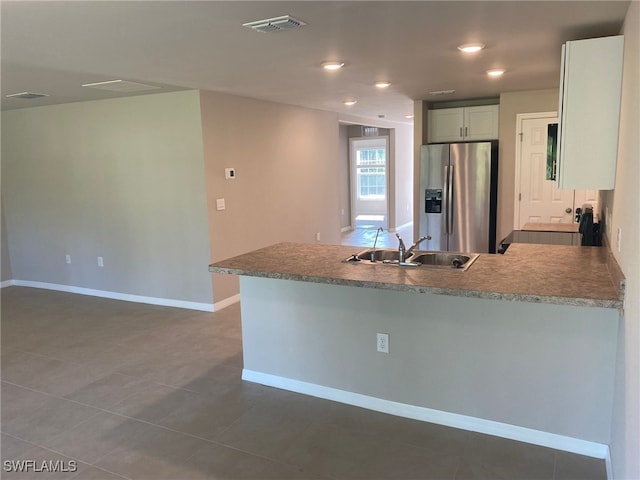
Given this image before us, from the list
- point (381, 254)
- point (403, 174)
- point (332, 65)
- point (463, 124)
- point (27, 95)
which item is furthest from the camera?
point (403, 174)

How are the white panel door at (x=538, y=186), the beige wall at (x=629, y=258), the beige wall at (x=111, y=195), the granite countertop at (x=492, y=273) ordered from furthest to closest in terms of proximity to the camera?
1. the white panel door at (x=538, y=186)
2. the beige wall at (x=111, y=195)
3. the granite countertop at (x=492, y=273)
4. the beige wall at (x=629, y=258)

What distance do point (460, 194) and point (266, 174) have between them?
92.5 inches

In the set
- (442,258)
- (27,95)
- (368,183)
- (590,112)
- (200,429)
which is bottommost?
(200,429)

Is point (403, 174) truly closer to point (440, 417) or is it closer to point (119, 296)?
point (119, 296)

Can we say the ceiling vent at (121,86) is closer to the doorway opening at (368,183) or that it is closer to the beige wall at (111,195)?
the beige wall at (111,195)

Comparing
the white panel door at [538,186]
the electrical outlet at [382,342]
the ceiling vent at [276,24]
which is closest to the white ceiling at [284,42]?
the ceiling vent at [276,24]

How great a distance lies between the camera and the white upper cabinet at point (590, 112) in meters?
2.37

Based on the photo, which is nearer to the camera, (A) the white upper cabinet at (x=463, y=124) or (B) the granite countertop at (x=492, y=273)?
(B) the granite countertop at (x=492, y=273)

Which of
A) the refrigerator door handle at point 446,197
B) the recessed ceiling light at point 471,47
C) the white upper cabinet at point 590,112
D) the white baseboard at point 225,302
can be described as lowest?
the white baseboard at point 225,302

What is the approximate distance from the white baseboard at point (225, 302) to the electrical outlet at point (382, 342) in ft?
8.51

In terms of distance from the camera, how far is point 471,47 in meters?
3.06

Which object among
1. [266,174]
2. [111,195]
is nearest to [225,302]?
[266,174]

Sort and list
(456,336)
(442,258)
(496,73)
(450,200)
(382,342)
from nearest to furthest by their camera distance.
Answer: (456,336) < (382,342) < (442,258) < (496,73) < (450,200)

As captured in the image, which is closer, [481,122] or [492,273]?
[492,273]
